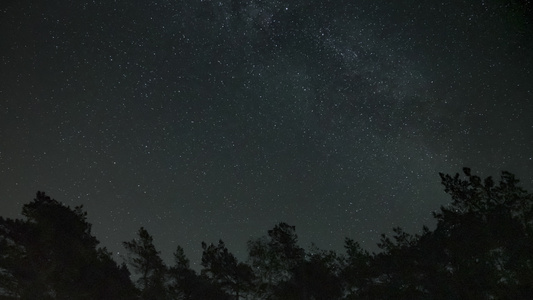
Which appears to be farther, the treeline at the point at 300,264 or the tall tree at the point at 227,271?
the tall tree at the point at 227,271

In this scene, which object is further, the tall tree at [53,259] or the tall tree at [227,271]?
the tall tree at [227,271]

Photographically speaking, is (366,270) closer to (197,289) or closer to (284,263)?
(284,263)

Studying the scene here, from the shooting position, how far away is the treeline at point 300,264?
65.2ft

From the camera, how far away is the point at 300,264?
29484 mm

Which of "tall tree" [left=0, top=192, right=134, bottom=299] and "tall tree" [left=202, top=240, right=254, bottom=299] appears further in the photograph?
"tall tree" [left=202, top=240, right=254, bottom=299]

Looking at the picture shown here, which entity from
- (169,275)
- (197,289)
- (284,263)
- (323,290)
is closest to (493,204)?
(323,290)

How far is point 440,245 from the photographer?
990 inches

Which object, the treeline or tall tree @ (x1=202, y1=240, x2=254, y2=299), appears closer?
the treeline

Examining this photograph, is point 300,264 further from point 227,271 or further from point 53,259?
point 53,259

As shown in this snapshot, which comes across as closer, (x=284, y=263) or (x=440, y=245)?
(x=440, y=245)

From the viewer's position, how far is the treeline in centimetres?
1988

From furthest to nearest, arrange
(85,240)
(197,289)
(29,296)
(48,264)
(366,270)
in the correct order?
(366,270) → (197,289) → (85,240) → (48,264) → (29,296)

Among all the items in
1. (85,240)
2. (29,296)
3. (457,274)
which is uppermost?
(85,240)

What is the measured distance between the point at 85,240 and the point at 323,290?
18.4 metres
